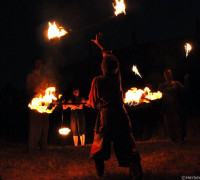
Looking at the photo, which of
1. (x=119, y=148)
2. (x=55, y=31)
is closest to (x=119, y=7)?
(x=55, y=31)

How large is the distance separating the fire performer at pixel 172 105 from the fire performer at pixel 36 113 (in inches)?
141

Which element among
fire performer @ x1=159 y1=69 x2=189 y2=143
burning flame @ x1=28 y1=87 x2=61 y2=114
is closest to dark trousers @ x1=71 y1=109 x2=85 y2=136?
fire performer @ x1=159 y1=69 x2=189 y2=143

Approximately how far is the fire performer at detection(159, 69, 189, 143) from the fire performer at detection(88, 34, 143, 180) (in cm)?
451

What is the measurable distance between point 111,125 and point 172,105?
4.84 metres

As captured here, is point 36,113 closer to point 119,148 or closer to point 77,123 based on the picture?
point 77,123

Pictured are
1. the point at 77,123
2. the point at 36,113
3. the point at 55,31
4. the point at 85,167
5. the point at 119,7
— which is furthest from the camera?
the point at 77,123

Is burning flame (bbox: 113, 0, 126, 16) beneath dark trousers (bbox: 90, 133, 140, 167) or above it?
above

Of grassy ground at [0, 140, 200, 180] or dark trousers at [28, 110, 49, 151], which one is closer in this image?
grassy ground at [0, 140, 200, 180]

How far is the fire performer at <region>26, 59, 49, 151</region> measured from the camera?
24.3ft

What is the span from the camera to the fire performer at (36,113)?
24.3ft

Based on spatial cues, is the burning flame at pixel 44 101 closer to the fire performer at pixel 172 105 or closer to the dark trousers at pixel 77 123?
the dark trousers at pixel 77 123

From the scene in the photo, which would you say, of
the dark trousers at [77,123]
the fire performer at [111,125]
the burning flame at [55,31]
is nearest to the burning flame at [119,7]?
the burning flame at [55,31]

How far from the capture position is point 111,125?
420 cm

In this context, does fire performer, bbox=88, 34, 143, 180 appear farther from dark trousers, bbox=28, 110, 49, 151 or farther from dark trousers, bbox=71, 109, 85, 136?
dark trousers, bbox=71, 109, 85, 136
